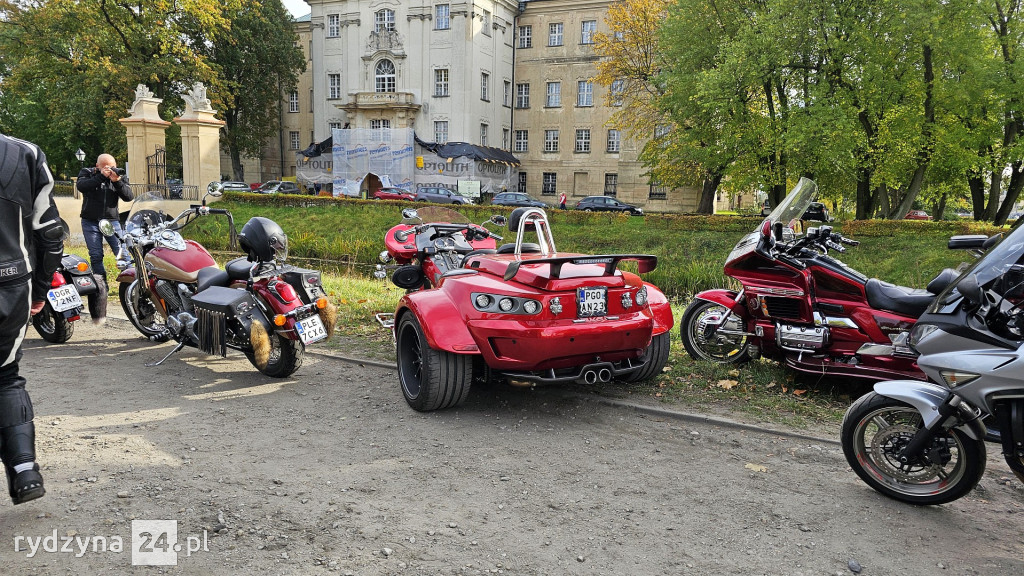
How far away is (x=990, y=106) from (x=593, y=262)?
1836 centimetres

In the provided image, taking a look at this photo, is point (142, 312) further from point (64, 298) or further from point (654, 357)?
point (654, 357)

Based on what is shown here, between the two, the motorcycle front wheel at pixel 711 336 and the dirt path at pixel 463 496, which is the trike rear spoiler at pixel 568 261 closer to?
the dirt path at pixel 463 496

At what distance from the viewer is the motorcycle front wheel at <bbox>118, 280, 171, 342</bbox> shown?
725cm

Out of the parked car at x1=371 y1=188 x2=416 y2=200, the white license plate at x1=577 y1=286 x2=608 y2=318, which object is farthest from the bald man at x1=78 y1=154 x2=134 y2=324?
the parked car at x1=371 y1=188 x2=416 y2=200

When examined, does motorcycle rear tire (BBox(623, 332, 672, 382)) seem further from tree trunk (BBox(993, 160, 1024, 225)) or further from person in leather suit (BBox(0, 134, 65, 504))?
tree trunk (BBox(993, 160, 1024, 225))

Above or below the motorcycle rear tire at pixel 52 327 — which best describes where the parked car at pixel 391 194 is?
above

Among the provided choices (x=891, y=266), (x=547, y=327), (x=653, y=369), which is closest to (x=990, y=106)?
(x=891, y=266)

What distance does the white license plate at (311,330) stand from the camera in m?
5.56

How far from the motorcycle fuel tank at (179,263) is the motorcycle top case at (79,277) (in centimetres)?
82

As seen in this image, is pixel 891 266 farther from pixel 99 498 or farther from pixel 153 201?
pixel 99 498

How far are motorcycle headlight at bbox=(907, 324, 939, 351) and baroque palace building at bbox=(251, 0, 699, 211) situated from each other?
43.5 metres

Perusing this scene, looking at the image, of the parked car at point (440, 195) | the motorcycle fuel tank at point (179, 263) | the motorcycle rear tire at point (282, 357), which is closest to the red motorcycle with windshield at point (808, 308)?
the motorcycle rear tire at point (282, 357)

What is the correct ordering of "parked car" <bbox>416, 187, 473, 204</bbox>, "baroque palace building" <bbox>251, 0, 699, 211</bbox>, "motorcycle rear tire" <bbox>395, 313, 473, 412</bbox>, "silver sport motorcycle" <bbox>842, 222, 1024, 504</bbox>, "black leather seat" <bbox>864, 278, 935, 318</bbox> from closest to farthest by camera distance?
"silver sport motorcycle" <bbox>842, 222, 1024, 504</bbox>, "motorcycle rear tire" <bbox>395, 313, 473, 412</bbox>, "black leather seat" <bbox>864, 278, 935, 318</bbox>, "parked car" <bbox>416, 187, 473, 204</bbox>, "baroque palace building" <bbox>251, 0, 699, 211</bbox>

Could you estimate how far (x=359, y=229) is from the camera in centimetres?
2011
